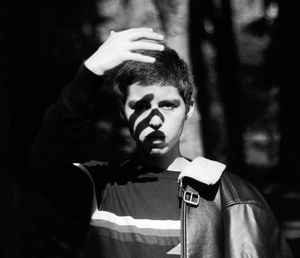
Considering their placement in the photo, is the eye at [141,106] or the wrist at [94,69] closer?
the wrist at [94,69]

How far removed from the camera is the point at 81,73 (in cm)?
153

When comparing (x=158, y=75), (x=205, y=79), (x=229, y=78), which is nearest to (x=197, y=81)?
(x=205, y=79)

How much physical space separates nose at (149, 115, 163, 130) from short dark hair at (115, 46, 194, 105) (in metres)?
0.15

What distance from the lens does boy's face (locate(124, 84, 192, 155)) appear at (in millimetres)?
1760

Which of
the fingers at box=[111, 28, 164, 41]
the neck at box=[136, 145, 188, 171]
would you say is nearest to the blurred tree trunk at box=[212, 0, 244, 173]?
the neck at box=[136, 145, 188, 171]

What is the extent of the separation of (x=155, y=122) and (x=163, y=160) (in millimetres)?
210

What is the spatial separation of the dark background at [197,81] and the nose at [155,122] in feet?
3.67

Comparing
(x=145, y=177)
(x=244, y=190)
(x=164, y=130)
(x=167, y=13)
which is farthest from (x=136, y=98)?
(x=167, y=13)

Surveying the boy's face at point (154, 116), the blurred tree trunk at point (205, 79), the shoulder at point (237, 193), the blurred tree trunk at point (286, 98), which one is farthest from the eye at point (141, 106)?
the blurred tree trunk at point (286, 98)

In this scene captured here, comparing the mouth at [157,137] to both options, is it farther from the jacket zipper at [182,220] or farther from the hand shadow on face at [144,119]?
the jacket zipper at [182,220]

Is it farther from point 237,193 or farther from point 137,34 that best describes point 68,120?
point 237,193

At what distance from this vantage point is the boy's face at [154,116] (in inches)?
69.3

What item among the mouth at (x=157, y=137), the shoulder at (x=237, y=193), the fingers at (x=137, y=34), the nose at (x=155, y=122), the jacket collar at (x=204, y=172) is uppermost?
the fingers at (x=137, y=34)

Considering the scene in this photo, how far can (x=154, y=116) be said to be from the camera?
1.75m
